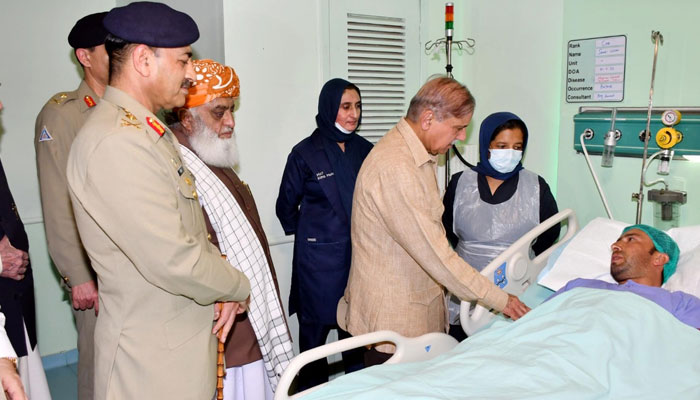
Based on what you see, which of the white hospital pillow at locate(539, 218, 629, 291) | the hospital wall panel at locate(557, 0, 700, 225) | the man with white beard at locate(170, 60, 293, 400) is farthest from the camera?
the hospital wall panel at locate(557, 0, 700, 225)

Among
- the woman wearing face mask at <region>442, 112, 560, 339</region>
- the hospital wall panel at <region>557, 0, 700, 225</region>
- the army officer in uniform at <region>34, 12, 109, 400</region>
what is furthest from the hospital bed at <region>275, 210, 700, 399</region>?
the army officer in uniform at <region>34, 12, 109, 400</region>

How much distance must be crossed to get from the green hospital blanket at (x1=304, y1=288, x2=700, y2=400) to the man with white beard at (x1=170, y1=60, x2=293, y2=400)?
0.66 meters

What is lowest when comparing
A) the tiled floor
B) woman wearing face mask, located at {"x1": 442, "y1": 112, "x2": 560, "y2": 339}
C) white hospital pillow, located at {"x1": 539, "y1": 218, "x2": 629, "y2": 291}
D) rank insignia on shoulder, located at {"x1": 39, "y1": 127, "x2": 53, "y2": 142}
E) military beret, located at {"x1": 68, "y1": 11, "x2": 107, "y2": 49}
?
the tiled floor

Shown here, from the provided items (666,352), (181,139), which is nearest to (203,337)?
(181,139)

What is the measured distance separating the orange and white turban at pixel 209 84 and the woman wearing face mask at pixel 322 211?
75 centimetres

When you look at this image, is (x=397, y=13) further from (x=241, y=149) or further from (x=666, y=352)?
(x=666, y=352)

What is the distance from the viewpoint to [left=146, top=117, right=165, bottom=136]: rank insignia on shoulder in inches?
66.0

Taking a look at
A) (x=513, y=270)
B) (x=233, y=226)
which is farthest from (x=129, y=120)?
(x=513, y=270)

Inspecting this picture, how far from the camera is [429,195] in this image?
2.26 metres

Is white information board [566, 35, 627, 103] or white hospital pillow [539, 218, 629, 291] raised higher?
white information board [566, 35, 627, 103]

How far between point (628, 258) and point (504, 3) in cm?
192

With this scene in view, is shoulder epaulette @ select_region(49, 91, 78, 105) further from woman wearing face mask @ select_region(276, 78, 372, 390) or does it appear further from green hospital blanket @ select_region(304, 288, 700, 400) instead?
green hospital blanket @ select_region(304, 288, 700, 400)

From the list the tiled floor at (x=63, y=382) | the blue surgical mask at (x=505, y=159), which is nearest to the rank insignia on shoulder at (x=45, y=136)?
the tiled floor at (x=63, y=382)

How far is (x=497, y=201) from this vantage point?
303cm
